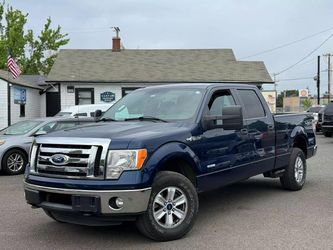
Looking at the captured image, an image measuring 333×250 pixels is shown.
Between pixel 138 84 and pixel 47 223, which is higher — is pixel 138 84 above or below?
above

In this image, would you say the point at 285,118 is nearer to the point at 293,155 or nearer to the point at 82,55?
the point at 293,155

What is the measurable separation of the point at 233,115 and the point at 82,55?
26.3 metres

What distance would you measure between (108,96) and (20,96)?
5.05 meters

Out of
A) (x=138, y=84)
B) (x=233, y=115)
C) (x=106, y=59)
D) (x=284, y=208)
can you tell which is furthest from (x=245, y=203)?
(x=106, y=59)

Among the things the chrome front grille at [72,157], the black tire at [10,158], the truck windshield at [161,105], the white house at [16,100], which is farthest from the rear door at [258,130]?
the white house at [16,100]

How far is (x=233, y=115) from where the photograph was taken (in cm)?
600

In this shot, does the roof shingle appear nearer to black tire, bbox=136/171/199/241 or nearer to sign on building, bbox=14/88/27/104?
sign on building, bbox=14/88/27/104

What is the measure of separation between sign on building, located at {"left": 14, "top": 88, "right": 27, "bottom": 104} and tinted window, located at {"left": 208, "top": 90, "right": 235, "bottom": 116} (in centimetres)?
2149

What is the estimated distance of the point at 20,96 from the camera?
27.0 metres

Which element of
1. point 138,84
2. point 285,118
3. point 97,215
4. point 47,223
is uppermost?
point 138,84

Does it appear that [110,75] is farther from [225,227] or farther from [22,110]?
[225,227]

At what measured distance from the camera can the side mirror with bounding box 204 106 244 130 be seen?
6008mm

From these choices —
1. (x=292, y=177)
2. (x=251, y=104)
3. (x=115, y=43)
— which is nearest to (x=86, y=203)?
(x=251, y=104)

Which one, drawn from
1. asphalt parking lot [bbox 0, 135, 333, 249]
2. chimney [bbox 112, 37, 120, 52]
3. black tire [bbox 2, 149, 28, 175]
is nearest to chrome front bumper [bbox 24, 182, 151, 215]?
asphalt parking lot [bbox 0, 135, 333, 249]
